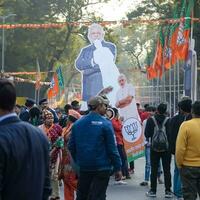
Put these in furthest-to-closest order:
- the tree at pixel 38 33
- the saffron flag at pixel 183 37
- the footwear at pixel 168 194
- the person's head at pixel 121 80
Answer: the tree at pixel 38 33, the saffron flag at pixel 183 37, the person's head at pixel 121 80, the footwear at pixel 168 194

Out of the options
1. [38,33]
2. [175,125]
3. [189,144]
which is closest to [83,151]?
[189,144]

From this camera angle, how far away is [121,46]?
83.9 metres

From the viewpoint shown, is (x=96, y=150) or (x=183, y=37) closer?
(x=96, y=150)

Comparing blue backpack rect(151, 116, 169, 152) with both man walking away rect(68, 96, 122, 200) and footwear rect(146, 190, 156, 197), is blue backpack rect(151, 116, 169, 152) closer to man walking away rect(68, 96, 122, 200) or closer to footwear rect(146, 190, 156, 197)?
footwear rect(146, 190, 156, 197)

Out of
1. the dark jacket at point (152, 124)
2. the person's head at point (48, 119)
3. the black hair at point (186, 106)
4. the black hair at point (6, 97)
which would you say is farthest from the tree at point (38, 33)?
the black hair at point (6, 97)

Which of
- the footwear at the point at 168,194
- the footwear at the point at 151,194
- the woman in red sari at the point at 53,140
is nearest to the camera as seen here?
the woman in red sari at the point at 53,140

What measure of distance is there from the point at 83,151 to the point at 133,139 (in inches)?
259

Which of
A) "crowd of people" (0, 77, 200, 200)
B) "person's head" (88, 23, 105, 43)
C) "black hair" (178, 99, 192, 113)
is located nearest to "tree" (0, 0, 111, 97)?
"person's head" (88, 23, 105, 43)

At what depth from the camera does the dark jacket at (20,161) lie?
3.86m

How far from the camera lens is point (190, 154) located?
7543 millimetres

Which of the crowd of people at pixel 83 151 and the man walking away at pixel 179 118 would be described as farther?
the man walking away at pixel 179 118

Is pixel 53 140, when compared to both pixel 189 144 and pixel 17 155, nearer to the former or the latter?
pixel 189 144

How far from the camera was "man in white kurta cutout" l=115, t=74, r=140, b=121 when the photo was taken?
1390 centimetres

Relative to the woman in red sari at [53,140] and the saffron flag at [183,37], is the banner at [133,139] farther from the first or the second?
the woman in red sari at [53,140]
